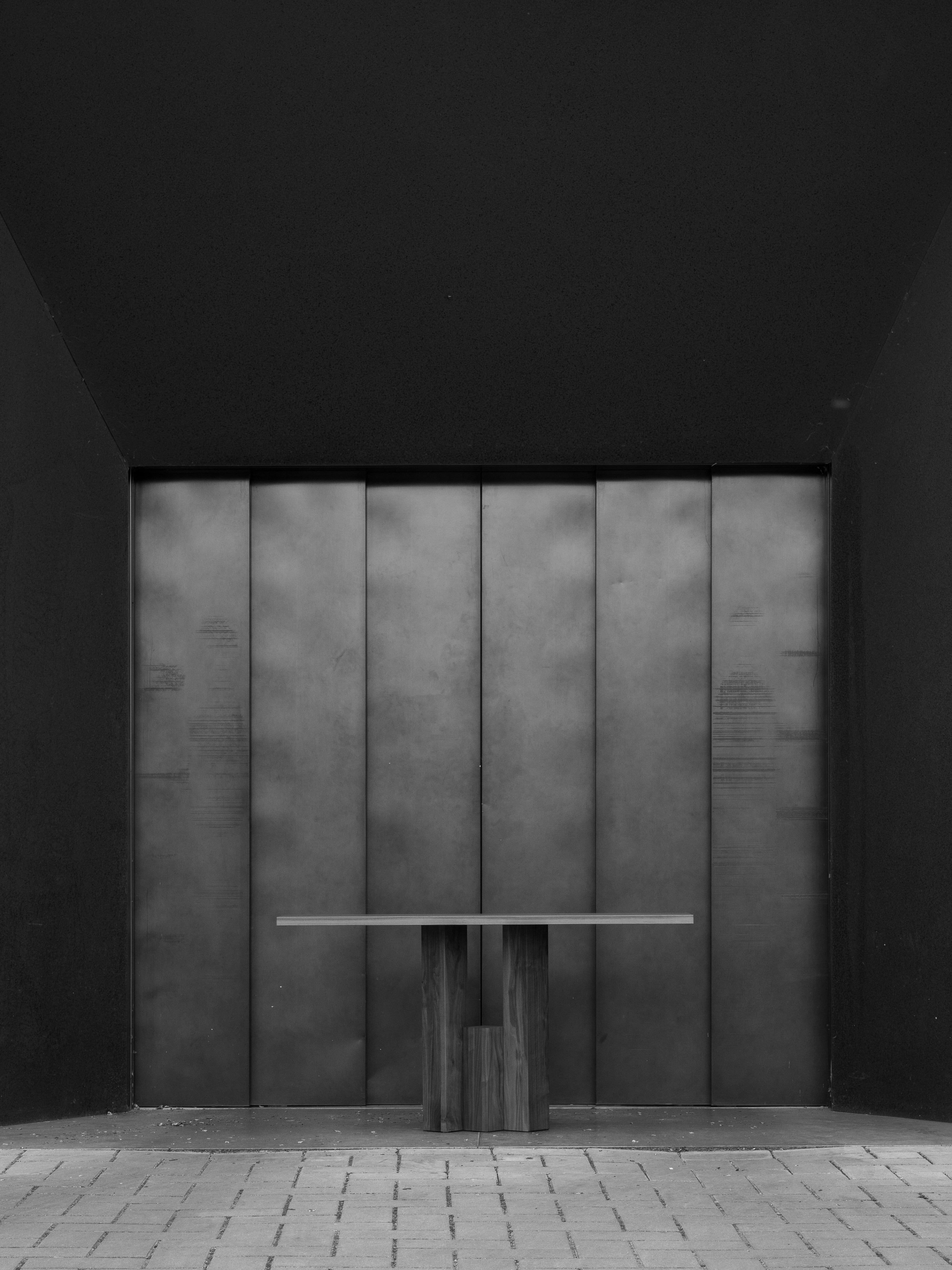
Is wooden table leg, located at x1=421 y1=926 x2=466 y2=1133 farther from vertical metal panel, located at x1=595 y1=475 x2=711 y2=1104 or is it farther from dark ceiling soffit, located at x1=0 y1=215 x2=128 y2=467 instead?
dark ceiling soffit, located at x1=0 y1=215 x2=128 y2=467

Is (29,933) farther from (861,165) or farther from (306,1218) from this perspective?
(861,165)

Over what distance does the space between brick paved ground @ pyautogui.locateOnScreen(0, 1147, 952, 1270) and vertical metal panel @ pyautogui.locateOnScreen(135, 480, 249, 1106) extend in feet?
2.92

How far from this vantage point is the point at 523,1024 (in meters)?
6.69

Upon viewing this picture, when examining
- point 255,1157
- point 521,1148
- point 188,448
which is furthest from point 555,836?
point 188,448

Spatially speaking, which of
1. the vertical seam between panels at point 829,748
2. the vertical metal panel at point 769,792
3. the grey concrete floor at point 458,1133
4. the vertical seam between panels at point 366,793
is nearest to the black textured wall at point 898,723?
the vertical seam between panels at point 829,748

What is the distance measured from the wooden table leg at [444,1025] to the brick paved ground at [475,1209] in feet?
1.09

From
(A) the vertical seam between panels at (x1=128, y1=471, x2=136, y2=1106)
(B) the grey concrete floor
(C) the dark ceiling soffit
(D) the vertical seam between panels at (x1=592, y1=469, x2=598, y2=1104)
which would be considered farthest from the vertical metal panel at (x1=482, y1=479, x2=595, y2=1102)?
(C) the dark ceiling soffit

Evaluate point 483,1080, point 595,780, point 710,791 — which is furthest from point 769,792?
point 483,1080

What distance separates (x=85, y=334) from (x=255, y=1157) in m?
3.68

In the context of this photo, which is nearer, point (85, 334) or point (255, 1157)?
point (255, 1157)

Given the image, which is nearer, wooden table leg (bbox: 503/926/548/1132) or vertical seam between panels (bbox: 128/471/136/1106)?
wooden table leg (bbox: 503/926/548/1132)

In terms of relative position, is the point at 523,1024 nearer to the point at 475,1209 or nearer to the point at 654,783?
the point at 475,1209

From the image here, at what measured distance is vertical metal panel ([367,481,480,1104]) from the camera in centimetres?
736

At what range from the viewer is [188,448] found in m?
7.33
